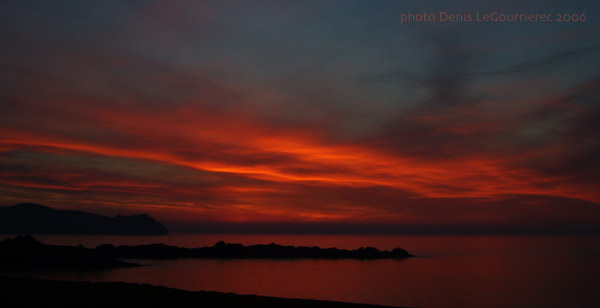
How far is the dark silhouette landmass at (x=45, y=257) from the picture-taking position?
65.9 m

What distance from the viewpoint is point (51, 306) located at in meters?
20.8

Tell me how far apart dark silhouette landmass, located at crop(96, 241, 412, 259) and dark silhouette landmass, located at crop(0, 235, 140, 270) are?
91.3 feet

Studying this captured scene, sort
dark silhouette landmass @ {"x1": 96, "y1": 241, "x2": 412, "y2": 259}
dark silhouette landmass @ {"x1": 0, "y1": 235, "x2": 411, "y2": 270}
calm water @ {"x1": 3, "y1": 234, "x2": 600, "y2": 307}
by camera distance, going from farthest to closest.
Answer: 1. dark silhouette landmass @ {"x1": 96, "y1": 241, "x2": 412, "y2": 259}
2. dark silhouette landmass @ {"x1": 0, "y1": 235, "x2": 411, "y2": 270}
3. calm water @ {"x1": 3, "y1": 234, "x2": 600, "y2": 307}

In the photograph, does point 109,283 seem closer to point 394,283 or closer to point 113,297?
point 113,297

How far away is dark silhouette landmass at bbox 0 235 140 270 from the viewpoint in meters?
65.9

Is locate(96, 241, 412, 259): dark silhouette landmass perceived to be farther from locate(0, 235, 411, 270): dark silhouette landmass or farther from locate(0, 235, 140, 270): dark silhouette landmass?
locate(0, 235, 140, 270): dark silhouette landmass

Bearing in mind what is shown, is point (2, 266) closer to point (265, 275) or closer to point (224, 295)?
point (265, 275)

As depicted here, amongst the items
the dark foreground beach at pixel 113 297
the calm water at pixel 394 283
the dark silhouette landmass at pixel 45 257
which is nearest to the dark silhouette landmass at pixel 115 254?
the dark silhouette landmass at pixel 45 257

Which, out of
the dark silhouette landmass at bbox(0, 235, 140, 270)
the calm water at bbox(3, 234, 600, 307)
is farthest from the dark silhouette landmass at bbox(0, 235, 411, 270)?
the calm water at bbox(3, 234, 600, 307)

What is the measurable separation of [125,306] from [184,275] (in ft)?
196

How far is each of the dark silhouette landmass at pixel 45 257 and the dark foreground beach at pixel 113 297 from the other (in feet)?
138

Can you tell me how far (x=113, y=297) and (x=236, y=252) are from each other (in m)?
95.4

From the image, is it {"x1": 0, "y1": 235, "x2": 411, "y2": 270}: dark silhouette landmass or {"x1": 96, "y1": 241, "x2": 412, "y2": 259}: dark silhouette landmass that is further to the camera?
A: {"x1": 96, "y1": 241, "x2": 412, "y2": 259}: dark silhouette landmass

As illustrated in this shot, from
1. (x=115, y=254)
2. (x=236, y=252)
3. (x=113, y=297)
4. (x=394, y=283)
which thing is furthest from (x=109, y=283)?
(x=236, y=252)
